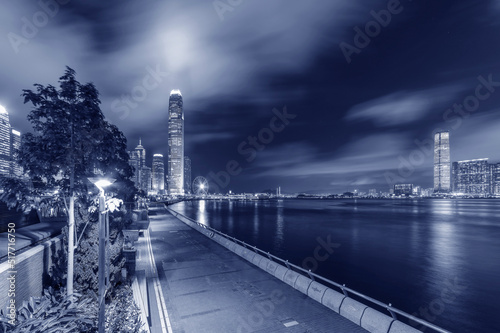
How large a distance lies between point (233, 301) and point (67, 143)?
11813 millimetres

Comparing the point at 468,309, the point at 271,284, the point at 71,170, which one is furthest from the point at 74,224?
the point at 468,309

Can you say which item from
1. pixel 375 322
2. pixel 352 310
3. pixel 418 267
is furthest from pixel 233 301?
pixel 418 267

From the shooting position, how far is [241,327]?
12180 millimetres

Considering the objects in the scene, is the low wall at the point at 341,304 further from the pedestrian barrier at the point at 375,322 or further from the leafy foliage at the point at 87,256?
the leafy foliage at the point at 87,256

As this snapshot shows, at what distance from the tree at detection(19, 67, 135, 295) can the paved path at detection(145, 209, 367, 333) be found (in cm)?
588

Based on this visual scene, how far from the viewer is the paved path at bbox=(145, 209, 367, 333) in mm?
12273

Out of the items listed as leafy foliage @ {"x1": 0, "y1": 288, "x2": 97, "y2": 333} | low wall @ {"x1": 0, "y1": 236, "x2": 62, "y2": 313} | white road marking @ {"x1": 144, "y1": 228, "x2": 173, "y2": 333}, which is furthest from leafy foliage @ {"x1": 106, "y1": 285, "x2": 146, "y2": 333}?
low wall @ {"x1": 0, "y1": 236, "x2": 62, "y2": 313}

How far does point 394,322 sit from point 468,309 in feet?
66.5

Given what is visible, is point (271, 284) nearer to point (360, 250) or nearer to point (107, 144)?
point (107, 144)

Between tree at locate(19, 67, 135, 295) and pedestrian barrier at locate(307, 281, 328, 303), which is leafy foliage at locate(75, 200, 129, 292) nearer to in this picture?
tree at locate(19, 67, 135, 295)

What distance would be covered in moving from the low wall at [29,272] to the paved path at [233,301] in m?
5.63

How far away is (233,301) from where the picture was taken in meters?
14.8

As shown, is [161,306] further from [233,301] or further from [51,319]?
[51,319]

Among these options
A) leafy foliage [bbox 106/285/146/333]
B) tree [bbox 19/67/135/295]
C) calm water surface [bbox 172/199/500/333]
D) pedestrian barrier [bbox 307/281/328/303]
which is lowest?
A: calm water surface [bbox 172/199/500/333]
